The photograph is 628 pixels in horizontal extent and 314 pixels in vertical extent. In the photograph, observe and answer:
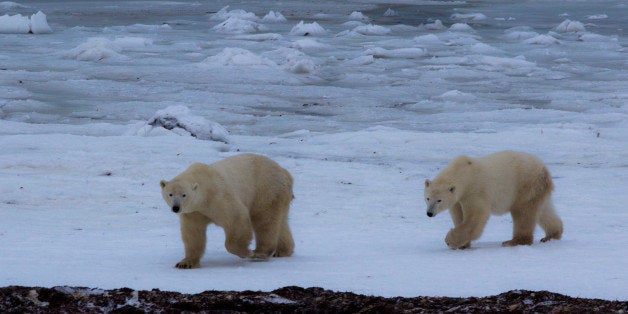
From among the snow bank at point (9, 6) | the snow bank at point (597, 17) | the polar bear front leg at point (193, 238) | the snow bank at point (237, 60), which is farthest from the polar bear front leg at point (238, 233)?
the snow bank at point (597, 17)

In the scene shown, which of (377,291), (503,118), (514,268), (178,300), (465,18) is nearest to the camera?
(178,300)

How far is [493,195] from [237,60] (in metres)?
13.5

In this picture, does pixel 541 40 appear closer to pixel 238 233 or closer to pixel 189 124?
pixel 189 124

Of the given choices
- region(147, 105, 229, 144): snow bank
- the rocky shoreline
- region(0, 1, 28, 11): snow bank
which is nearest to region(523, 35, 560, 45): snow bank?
region(147, 105, 229, 144): snow bank

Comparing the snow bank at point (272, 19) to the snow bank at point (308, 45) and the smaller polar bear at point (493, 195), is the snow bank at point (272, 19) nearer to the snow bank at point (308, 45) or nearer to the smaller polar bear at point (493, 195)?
the snow bank at point (308, 45)

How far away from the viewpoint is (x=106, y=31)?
24812mm

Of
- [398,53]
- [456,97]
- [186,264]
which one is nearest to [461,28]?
[398,53]

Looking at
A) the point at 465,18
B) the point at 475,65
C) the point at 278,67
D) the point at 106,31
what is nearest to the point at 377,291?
the point at 278,67

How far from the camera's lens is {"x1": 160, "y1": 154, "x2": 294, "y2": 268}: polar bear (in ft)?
15.0

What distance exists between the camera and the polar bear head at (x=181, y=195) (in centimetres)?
443

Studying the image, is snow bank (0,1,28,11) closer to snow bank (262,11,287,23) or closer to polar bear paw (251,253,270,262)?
snow bank (262,11,287,23)

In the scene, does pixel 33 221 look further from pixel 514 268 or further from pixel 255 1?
pixel 255 1

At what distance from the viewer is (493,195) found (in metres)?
5.41

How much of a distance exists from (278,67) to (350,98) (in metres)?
3.69
